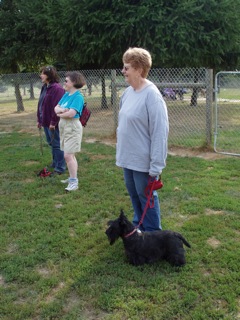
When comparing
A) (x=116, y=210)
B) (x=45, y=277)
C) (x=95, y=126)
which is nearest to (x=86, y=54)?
(x=95, y=126)

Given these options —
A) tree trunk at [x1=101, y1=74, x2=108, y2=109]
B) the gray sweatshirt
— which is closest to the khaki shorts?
the gray sweatshirt

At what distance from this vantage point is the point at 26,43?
16375 millimetres

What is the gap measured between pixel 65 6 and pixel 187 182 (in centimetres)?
1027

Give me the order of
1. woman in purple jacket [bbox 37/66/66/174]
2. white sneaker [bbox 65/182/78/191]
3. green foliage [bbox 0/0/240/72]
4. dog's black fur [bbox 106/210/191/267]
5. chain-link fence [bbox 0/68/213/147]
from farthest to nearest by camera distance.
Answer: green foliage [bbox 0/0/240/72], chain-link fence [bbox 0/68/213/147], woman in purple jacket [bbox 37/66/66/174], white sneaker [bbox 65/182/78/191], dog's black fur [bbox 106/210/191/267]

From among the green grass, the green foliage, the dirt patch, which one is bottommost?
the dirt patch

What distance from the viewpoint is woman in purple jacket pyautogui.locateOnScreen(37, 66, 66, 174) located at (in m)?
5.34

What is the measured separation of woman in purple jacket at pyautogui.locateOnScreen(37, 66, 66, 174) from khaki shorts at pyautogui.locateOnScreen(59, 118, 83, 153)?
535 millimetres

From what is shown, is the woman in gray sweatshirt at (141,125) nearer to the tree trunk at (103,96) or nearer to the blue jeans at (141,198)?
the blue jeans at (141,198)

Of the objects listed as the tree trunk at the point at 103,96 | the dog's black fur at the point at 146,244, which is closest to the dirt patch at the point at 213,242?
the dog's black fur at the point at 146,244

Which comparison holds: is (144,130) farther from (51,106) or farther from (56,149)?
(56,149)

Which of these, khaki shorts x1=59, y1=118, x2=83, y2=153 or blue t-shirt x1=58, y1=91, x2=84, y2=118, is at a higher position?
blue t-shirt x1=58, y1=91, x2=84, y2=118

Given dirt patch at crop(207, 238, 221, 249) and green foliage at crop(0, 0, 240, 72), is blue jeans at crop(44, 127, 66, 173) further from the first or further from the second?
green foliage at crop(0, 0, 240, 72)

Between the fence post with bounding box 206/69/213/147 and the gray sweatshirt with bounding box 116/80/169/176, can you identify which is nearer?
the gray sweatshirt with bounding box 116/80/169/176

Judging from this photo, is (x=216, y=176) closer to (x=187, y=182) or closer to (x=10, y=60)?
(x=187, y=182)
